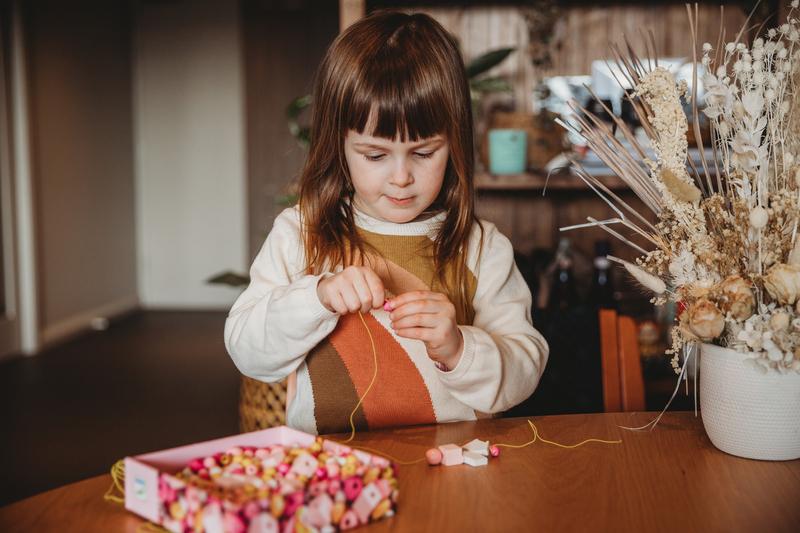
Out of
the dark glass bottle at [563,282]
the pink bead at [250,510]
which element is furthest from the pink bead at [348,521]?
the dark glass bottle at [563,282]

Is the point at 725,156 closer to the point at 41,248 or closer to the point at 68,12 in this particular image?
the point at 41,248

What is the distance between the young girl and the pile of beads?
276 mm

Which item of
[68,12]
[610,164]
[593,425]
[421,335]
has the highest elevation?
[68,12]

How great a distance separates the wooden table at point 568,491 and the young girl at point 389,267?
0.57 ft

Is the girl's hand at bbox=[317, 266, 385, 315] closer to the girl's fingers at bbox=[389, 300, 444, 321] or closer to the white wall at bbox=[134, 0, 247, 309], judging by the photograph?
the girl's fingers at bbox=[389, 300, 444, 321]

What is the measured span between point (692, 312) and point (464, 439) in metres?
0.35

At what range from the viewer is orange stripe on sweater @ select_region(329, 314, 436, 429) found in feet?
4.62

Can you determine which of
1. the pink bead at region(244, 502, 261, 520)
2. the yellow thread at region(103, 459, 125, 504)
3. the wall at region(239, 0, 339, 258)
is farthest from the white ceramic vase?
the wall at region(239, 0, 339, 258)

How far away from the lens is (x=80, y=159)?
5.88m

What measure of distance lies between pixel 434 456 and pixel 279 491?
0.25 metres

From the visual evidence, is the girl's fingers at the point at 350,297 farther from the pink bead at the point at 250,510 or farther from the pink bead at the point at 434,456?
the pink bead at the point at 250,510

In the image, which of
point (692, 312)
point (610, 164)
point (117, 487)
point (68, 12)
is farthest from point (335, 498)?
point (68, 12)

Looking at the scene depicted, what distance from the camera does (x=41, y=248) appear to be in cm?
529

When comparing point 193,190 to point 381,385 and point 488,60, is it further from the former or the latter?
point 381,385
